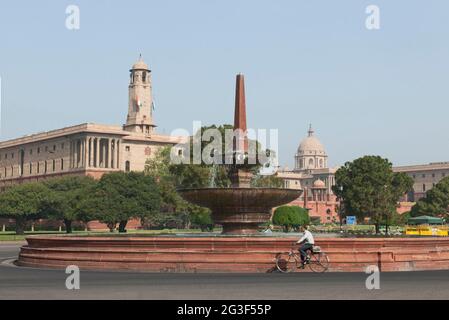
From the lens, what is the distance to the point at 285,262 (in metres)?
21.8

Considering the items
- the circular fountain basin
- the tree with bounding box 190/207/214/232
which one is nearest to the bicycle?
the circular fountain basin

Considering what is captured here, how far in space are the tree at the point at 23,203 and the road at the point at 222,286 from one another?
7920 centimetres

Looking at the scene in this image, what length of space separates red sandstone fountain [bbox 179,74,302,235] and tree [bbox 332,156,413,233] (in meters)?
75.6

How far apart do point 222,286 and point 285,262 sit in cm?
489

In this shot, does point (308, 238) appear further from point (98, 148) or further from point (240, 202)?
point (98, 148)

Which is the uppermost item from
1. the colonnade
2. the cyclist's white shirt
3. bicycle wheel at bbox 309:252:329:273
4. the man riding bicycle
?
the colonnade

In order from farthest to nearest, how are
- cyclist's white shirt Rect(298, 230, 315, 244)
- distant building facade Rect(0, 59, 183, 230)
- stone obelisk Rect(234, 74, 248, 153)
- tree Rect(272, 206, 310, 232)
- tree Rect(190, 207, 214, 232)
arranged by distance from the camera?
1. distant building facade Rect(0, 59, 183, 230)
2. tree Rect(272, 206, 310, 232)
3. tree Rect(190, 207, 214, 232)
4. stone obelisk Rect(234, 74, 248, 153)
5. cyclist's white shirt Rect(298, 230, 315, 244)

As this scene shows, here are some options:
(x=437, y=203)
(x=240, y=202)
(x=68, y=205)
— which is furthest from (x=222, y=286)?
(x=437, y=203)

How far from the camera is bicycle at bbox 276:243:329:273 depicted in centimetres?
2172

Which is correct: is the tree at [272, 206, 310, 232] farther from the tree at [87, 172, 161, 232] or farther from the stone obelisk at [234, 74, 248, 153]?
the stone obelisk at [234, 74, 248, 153]

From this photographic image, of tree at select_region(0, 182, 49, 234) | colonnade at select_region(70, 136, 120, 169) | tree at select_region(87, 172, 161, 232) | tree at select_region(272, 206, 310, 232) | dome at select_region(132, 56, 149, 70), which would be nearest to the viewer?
tree at select_region(87, 172, 161, 232)

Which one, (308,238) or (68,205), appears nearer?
(308,238)
